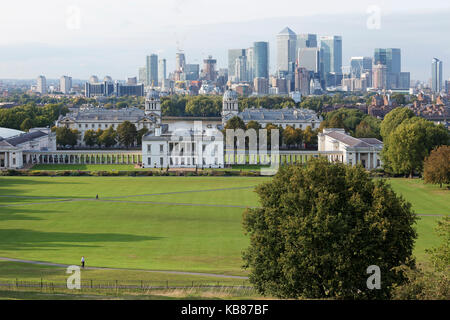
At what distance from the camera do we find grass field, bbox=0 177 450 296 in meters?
36.0

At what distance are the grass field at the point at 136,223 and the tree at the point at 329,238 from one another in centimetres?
396

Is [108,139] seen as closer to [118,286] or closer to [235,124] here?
[235,124]

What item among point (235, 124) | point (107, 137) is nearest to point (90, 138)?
point (107, 137)

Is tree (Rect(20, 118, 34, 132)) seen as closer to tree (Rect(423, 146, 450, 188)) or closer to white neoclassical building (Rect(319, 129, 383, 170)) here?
white neoclassical building (Rect(319, 129, 383, 170))

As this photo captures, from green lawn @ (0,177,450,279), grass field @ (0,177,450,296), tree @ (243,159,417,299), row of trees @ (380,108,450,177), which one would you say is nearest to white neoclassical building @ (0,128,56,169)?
grass field @ (0,177,450,296)

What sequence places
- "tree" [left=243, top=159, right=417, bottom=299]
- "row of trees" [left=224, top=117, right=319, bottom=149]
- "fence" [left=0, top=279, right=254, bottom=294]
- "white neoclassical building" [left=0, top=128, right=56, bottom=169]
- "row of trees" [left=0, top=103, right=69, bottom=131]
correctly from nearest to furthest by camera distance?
"tree" [left=243, top=159, right=417, bottom=299]
"fence" [left=0, top=279, right=254, bottom=294]
"white neoclassical building" [left=0, top=128, right=56, bottom=169]
"row of trees" [left=224, top=117, right=319, bottom=149]
"row of trees" [left=0, top=103, right=69, bottom=131]

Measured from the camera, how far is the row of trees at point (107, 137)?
110562 mm

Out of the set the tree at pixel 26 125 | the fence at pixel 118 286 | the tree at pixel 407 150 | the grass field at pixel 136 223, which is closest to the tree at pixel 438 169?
the grass field at pixel 136 223

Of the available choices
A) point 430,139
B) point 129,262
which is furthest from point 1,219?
point 430,139

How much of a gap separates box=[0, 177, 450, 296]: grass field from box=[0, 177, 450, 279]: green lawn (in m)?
0.06

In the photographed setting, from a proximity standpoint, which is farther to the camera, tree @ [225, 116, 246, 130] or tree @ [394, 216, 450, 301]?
tree @ [225, 116, 246, 130]
